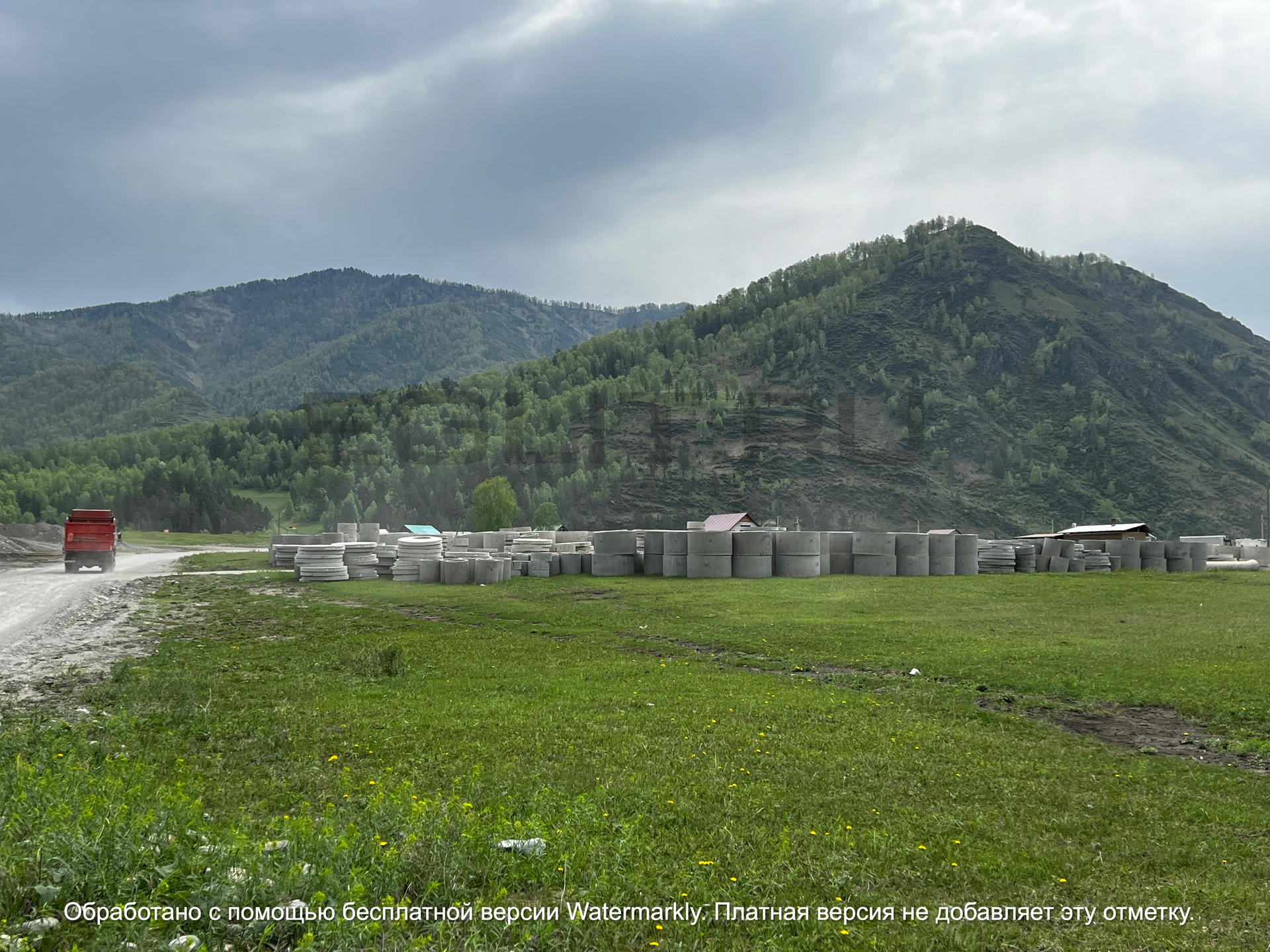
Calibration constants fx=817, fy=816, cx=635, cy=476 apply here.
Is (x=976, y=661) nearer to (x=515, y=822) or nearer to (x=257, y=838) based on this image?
(x=515, y=822)

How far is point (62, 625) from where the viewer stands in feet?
69.4

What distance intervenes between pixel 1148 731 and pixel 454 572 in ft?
99.7

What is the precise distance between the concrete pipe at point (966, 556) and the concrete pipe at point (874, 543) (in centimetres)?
366

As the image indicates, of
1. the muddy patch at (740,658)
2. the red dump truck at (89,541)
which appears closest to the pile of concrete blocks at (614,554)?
the muddy patch at (740,658)

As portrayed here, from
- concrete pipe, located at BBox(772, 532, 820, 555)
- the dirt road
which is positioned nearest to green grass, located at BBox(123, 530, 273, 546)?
the dirt road

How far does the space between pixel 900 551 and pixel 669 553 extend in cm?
1141

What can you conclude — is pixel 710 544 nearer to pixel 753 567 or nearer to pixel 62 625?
pixel 753 567

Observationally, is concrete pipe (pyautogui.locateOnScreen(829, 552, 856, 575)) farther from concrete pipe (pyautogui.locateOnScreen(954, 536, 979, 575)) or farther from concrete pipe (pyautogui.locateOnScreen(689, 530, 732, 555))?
concrete pipe (pyautogui.locateOnScreen(689, 530, 732, 555))

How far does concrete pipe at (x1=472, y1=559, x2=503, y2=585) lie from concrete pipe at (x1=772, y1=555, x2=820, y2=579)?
42.5ft

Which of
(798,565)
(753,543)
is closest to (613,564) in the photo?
(753,543)

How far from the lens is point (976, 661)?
52.3 feet

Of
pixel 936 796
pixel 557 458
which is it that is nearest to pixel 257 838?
pixel 936 796

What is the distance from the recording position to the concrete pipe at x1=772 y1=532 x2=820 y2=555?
38.0 meters

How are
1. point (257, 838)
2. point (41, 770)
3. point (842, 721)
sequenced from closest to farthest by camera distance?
point (257, 838)
point (41, 770)
point (842, 721)
